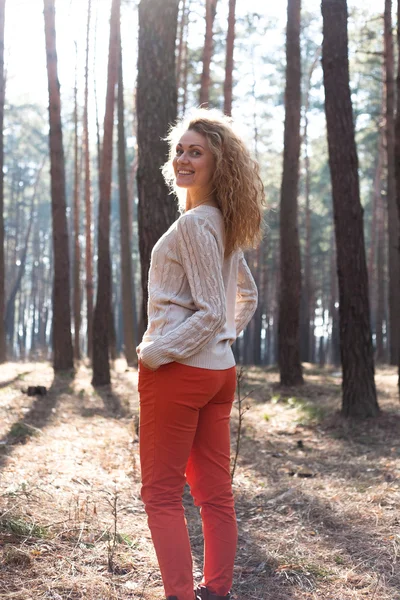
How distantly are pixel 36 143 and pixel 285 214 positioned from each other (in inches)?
1232

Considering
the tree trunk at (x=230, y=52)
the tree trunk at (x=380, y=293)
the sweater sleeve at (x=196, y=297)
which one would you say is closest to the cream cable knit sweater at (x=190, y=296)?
A: the sweater sleeve at (x=196, y=297)

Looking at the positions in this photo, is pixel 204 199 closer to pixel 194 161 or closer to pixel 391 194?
pixel 194 161

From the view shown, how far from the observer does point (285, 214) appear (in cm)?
1255

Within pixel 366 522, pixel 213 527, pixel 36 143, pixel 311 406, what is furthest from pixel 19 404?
pixel 36 143

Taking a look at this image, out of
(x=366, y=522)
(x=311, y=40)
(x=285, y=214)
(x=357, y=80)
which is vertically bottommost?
(x=366, y=522)

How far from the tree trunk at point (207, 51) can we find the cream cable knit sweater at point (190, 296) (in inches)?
533

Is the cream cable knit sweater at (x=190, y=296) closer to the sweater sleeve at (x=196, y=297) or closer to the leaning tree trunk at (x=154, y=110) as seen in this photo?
the sweater sleeve at (x=196, y=297)

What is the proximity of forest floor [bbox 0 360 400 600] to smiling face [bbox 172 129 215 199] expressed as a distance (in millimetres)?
1949

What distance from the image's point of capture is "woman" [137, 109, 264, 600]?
8.68ft

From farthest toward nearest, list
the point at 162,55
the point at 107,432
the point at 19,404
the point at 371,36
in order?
the point at 371,36 → the point at 19,404 → the point at 107,432 → the point at 162,55

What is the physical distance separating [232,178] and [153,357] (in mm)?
829

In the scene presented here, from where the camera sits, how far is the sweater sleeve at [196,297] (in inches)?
102

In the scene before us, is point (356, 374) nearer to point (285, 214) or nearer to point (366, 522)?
point (366, 522)

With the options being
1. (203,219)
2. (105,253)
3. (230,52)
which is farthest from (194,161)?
(230,52)
